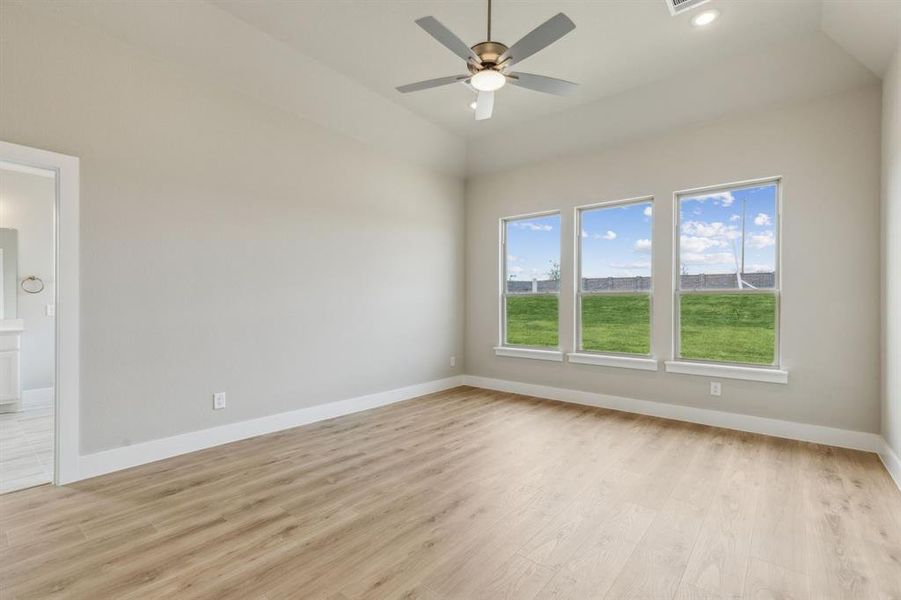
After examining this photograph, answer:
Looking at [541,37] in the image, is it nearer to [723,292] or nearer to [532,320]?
[723,292]

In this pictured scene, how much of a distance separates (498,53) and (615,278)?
315 cm

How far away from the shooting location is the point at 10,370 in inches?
171

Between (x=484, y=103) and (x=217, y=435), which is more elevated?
(x=484, y=103)

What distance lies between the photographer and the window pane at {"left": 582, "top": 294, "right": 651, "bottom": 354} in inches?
184

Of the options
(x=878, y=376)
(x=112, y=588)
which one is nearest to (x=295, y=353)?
(x=112, y=588)

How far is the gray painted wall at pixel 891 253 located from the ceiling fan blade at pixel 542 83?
228 cm

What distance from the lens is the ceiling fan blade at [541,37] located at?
2.16 metres

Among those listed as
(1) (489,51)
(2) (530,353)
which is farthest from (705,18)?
(2) (530,353)

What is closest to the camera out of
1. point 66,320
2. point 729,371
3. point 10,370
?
point 66,320

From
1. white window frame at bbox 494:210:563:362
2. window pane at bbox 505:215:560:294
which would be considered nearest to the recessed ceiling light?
white window frame at bbox 494:210:563:362

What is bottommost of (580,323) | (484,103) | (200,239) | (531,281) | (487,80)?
(580,323)

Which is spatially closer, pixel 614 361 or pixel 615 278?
pixel 614 361

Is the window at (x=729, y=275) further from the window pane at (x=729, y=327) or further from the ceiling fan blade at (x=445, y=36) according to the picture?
the ceiling fan blade at (x=445, y=36)

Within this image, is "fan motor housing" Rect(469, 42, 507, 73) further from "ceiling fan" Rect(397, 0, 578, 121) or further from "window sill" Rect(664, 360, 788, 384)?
"window sill" Rect(664, 360, 788, 384)
